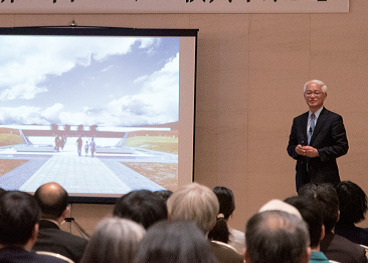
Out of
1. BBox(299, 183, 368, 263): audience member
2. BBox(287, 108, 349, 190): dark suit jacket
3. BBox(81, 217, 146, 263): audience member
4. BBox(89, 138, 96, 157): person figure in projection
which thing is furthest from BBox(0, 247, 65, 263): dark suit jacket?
BBox(89, 138, 96, 157): person figure in projection

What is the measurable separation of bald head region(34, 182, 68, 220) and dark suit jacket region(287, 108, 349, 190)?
2.02 metres

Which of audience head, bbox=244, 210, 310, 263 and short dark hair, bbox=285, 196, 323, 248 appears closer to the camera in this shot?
audience head, bbox=244, 210, 310, 263

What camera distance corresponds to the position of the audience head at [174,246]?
28.2 inches

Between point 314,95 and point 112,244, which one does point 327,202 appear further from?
point 314,95

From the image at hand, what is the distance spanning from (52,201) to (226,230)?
999 millimetres

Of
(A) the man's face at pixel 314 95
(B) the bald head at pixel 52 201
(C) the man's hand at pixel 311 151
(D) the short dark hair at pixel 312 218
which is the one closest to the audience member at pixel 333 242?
(D) the short dark hair at pixel 312 218

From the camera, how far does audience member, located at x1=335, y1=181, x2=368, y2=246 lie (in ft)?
7.06

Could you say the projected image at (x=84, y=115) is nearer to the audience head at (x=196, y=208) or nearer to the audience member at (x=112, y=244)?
the audience head at (x=196, y=208)

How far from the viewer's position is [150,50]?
4.38 meters

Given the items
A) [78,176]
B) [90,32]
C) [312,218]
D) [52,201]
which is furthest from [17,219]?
[90,32]

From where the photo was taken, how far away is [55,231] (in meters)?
1.82

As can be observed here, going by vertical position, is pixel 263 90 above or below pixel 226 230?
above

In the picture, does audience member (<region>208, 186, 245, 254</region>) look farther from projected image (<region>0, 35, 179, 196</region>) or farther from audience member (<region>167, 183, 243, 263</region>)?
projected image (<region>0, 35, 179, 196</region>)

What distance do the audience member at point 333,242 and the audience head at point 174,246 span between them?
1.02 meters
